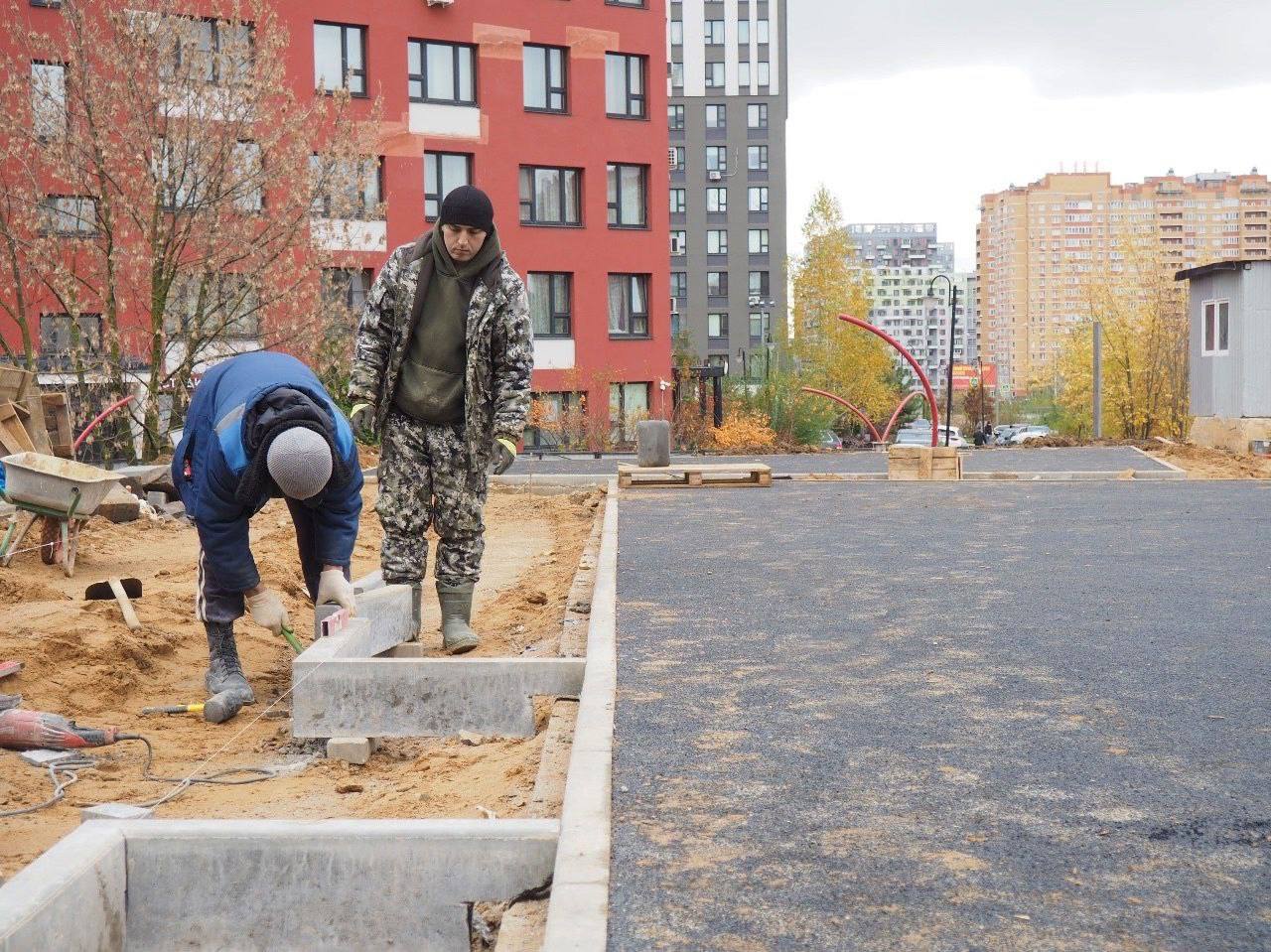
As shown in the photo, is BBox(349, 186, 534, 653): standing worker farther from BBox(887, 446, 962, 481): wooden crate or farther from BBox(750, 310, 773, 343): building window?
BBox(750, 310, 773, 343): building window

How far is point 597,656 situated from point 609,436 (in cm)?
2750

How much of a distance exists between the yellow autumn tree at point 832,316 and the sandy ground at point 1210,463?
115ft

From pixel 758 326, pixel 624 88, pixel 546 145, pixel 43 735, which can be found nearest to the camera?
pixel 43 735

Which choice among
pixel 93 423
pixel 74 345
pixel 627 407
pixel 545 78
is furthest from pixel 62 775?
pixel 545 78

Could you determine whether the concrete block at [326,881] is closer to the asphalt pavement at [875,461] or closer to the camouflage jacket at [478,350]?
the camouflage jacket at [478,350]

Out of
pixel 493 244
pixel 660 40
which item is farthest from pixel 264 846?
pixel 660 40

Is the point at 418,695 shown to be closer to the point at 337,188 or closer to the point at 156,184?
the point at 156,184

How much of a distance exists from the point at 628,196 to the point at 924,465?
2159 centimetres

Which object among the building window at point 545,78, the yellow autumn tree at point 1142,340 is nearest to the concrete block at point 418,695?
the building window at point 545,78

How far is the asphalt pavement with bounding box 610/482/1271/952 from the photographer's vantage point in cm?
276

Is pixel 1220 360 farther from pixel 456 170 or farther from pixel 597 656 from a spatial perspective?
pixel 597 656

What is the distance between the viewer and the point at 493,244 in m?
6.46

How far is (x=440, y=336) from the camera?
641 centimetres

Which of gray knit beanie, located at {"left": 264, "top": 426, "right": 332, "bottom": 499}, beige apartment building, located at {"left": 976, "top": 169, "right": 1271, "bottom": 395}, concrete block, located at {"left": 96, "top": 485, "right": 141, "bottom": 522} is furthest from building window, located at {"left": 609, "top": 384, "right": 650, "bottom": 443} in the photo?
beige apartment building, located at {"left": 976, "top": 169, "right": 1271, "bottom": 395}
